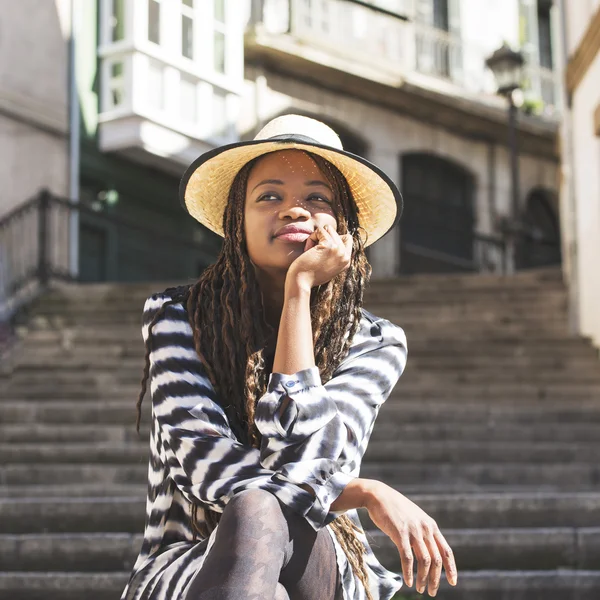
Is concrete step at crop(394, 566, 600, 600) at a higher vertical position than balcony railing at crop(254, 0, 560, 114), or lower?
lower

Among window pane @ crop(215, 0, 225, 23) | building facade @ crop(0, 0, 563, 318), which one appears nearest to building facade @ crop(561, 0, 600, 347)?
building facade @ crop(0, 0, 563, 318)

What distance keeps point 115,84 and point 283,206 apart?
36.1 ft

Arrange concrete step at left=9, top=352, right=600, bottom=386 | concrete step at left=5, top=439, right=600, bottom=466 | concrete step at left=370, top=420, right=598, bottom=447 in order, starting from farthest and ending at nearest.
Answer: concrete step at left=9, top=352, right=600, bottom=386
concrete step at left=370, top=420, right=598, bottom=447
concrete step at left=5, top=439, right=600, bottom=466

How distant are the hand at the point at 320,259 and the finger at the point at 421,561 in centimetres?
57

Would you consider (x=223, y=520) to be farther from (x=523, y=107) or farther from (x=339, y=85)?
(x=523, y=107)

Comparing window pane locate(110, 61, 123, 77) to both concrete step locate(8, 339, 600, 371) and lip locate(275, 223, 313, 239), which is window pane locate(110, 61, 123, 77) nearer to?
concrete step locate(8, 339, 600, 371)

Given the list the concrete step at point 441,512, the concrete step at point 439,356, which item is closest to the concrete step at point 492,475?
the concrete step at point 441,512

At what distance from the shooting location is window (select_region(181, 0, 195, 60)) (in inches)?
517

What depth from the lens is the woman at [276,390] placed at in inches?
78.3

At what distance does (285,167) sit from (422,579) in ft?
2.98

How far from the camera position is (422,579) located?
197cm

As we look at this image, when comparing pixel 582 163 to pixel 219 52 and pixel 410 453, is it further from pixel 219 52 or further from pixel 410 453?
pixel 219 52

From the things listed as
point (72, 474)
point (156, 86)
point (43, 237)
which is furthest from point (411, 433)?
point (156, 86)

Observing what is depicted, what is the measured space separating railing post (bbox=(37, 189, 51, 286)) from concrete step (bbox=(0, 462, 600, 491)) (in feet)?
18.0
